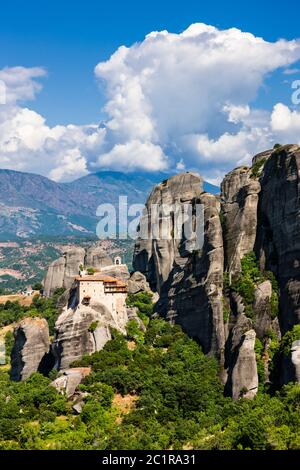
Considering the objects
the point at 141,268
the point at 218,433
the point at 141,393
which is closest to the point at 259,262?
the point at 141,393

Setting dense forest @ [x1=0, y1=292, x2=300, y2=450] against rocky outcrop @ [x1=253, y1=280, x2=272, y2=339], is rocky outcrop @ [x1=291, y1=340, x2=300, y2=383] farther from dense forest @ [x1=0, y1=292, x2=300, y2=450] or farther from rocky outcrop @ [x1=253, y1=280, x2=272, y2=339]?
rocky outcrop @ [x1=253, y1=280, x2=272, y2=339]

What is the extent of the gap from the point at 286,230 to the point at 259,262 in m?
5.88

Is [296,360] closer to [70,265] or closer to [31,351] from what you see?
[31,351]

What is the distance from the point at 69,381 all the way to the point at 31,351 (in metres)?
14.7

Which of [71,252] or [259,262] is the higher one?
[71,252]

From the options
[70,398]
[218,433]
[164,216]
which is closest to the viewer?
[218,433]

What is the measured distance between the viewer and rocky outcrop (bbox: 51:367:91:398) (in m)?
64.6

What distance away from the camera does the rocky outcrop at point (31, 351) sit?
3091 inches

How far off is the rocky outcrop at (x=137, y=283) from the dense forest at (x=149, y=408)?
Result: 18780mm

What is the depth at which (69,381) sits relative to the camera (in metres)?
65.1

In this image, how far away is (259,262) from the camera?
69875 mm

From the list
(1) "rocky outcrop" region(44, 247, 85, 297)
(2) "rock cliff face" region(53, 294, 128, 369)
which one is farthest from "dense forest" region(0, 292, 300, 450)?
(1) "rocky outcrop" region(44, 247, 85, 297)
